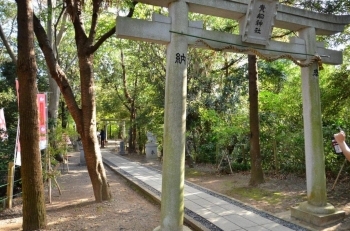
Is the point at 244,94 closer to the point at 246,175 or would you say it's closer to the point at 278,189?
the point at 246,175

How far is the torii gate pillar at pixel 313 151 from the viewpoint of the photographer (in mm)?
4922

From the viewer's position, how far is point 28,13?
451cm

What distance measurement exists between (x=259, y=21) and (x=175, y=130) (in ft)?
7.55

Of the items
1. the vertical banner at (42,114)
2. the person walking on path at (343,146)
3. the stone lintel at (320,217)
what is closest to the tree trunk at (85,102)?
the vertical banner at (42,114)

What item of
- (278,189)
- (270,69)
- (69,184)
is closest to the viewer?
(278,189)

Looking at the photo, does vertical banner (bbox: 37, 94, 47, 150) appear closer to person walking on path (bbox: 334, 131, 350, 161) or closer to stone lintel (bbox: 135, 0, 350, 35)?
stone lintel (bbox: 135, 0, 350, 35)

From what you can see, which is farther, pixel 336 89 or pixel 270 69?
pixel 270 69

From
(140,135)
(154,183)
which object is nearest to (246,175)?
(154,183)

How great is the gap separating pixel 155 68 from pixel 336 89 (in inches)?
352

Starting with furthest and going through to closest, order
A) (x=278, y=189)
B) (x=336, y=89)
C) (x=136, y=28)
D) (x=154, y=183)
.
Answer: (x=154, y=183) → (x=278, y=189) → (x=336, y=89) → (x=136, y=28)

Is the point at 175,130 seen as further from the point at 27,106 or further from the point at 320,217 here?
the point at 320,217

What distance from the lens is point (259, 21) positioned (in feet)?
14.7

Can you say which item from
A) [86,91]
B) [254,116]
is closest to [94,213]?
[86,91]

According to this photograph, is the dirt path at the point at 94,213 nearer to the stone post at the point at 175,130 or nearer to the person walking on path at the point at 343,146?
the stone post at the point at 175,130
